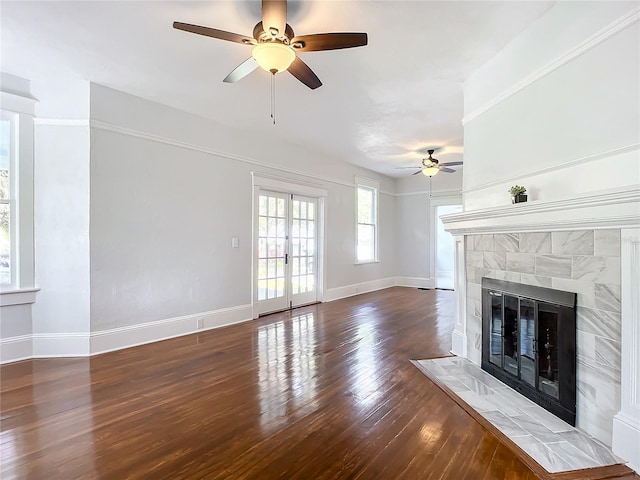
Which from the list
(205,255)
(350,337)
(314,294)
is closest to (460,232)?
(350,337)

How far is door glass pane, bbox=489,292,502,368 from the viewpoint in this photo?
9.75 ft

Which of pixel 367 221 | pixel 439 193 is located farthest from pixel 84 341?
pixel 439 193

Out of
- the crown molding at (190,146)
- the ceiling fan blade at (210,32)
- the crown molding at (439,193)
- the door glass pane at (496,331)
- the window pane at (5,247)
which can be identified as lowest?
the door glass pane at (496,331)

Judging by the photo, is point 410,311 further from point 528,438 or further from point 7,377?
point 7,377

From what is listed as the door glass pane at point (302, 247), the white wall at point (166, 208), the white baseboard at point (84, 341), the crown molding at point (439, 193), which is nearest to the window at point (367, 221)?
the crown molding at point (439, 193)

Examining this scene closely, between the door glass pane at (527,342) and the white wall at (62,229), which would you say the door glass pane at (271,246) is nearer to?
the white wall at (62,229)

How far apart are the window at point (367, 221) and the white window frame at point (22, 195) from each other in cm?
566

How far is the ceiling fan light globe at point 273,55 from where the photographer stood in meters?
2.26

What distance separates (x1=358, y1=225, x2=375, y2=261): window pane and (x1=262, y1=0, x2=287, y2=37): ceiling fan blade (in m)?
6.03

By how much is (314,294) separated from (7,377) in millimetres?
4504

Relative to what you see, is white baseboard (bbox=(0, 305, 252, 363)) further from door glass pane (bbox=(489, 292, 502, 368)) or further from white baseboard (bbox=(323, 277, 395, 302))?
door glass pane (bbox=(489, 292, 502, 368))

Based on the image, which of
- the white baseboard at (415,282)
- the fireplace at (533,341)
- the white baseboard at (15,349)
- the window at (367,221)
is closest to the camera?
the fireplace at (533,341)

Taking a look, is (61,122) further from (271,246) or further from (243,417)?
(243,417)

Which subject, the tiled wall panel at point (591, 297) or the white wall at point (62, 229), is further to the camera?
the white wall at point (62, 229)
